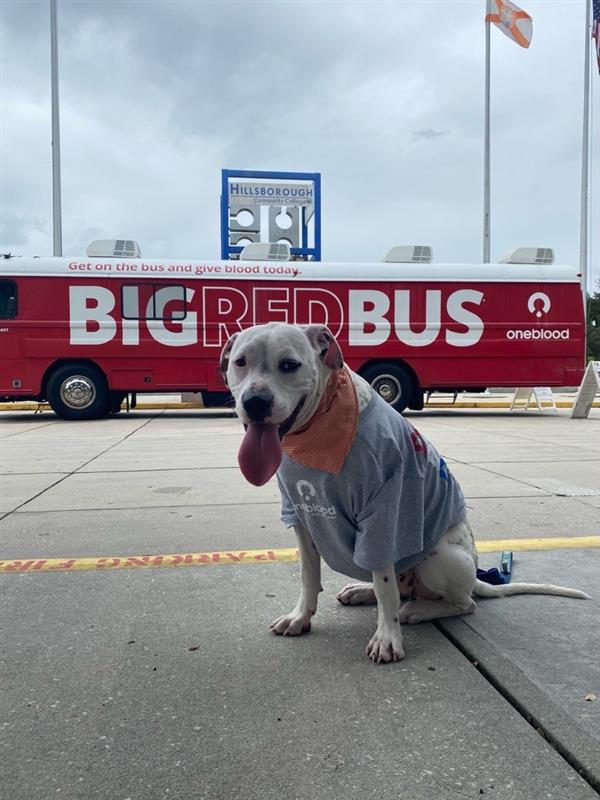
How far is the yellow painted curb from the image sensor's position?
3436 mm

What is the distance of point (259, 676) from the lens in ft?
7.30

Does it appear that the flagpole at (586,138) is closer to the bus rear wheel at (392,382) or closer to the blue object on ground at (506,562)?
the bus rear wheel at (392,382)

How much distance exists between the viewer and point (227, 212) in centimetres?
2261

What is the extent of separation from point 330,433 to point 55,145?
20999 mm

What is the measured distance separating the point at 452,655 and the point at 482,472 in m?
4.17

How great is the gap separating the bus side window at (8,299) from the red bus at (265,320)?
0.02 m

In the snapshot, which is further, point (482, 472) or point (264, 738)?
point (482, 472)

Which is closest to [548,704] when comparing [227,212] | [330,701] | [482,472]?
[330,701]

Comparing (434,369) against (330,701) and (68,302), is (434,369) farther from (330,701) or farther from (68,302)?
(330,701)

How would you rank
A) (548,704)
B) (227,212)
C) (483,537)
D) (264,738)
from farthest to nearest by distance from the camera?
1. (227,212)
2. (483,537)
3. (548,704)
4. (264,738)

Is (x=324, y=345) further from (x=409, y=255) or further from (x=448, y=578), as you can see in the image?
(x=409, y=255)

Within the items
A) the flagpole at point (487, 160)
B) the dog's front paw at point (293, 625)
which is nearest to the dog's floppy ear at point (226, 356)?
the dog's front paw at point (293, 625)

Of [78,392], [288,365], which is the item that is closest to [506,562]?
[288,365]

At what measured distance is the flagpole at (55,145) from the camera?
65.2 feet
